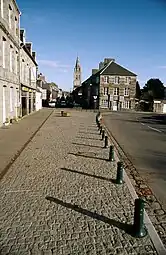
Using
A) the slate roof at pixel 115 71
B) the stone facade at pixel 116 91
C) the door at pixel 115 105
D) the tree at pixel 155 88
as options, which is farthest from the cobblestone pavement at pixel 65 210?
the tree at pixel 155 88

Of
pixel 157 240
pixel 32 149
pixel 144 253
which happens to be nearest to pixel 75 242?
pixel 144 253

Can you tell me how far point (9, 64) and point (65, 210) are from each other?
54.7 feet

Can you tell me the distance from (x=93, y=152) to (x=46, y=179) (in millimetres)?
3742

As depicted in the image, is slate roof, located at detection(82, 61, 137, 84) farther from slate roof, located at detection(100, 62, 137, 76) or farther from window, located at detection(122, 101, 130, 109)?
window, located at detection(122, 101, 130, 109)

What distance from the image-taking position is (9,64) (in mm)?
19078

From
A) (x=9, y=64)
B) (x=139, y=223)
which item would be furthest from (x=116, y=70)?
(x=139, y=223)

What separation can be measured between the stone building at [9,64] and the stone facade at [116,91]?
33573mm

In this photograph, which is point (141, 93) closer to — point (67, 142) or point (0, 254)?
point (67, 142)

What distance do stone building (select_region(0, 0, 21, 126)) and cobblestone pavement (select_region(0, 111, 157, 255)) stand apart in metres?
10.7

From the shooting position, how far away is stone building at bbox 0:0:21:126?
55.2ft

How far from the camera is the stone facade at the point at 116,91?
179 ft

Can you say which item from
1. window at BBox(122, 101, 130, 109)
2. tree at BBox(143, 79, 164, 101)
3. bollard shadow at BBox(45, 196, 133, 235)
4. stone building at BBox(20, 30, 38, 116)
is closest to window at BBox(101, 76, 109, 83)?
window at BBox(122, 101, 130, 109)

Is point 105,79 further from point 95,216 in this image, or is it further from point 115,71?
point 95,216

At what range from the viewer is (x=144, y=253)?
3432 millimetres
